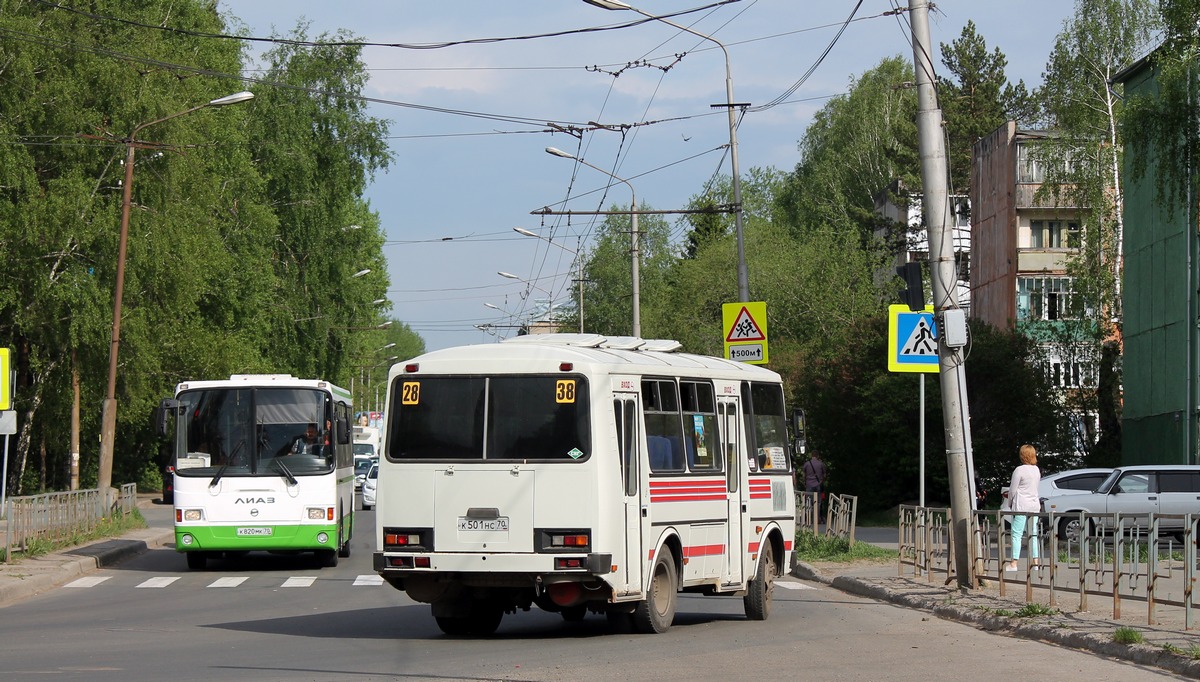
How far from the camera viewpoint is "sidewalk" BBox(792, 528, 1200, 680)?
11.3m

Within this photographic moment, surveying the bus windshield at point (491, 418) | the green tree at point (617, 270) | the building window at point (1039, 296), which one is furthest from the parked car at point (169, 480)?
the green tree at point (617, 270)

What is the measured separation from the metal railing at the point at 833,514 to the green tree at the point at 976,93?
4820cm

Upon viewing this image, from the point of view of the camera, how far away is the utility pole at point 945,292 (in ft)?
56.1

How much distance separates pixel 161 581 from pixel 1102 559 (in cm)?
1406

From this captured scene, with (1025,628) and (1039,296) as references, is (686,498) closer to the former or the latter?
(1025,628)

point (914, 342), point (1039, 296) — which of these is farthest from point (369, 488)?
point (914, 342)

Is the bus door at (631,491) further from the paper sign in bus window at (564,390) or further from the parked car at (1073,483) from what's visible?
the parked car at (1073,483)

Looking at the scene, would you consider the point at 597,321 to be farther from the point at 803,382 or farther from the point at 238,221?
the point at 803,382

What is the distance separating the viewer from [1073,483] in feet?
101

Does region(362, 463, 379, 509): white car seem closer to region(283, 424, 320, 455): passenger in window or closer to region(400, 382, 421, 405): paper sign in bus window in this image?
region(283, 424, 320, 455): passenger in window

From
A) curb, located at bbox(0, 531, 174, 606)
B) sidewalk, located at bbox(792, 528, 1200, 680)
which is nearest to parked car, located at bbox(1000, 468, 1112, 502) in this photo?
sidewalk, located at bbox(792, 528, 1200, 680)

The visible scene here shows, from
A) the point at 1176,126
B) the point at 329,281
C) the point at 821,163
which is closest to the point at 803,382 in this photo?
the point at 1176,126

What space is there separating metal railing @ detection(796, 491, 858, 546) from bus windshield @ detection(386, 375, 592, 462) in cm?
1137

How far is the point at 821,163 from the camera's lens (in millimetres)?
85812
